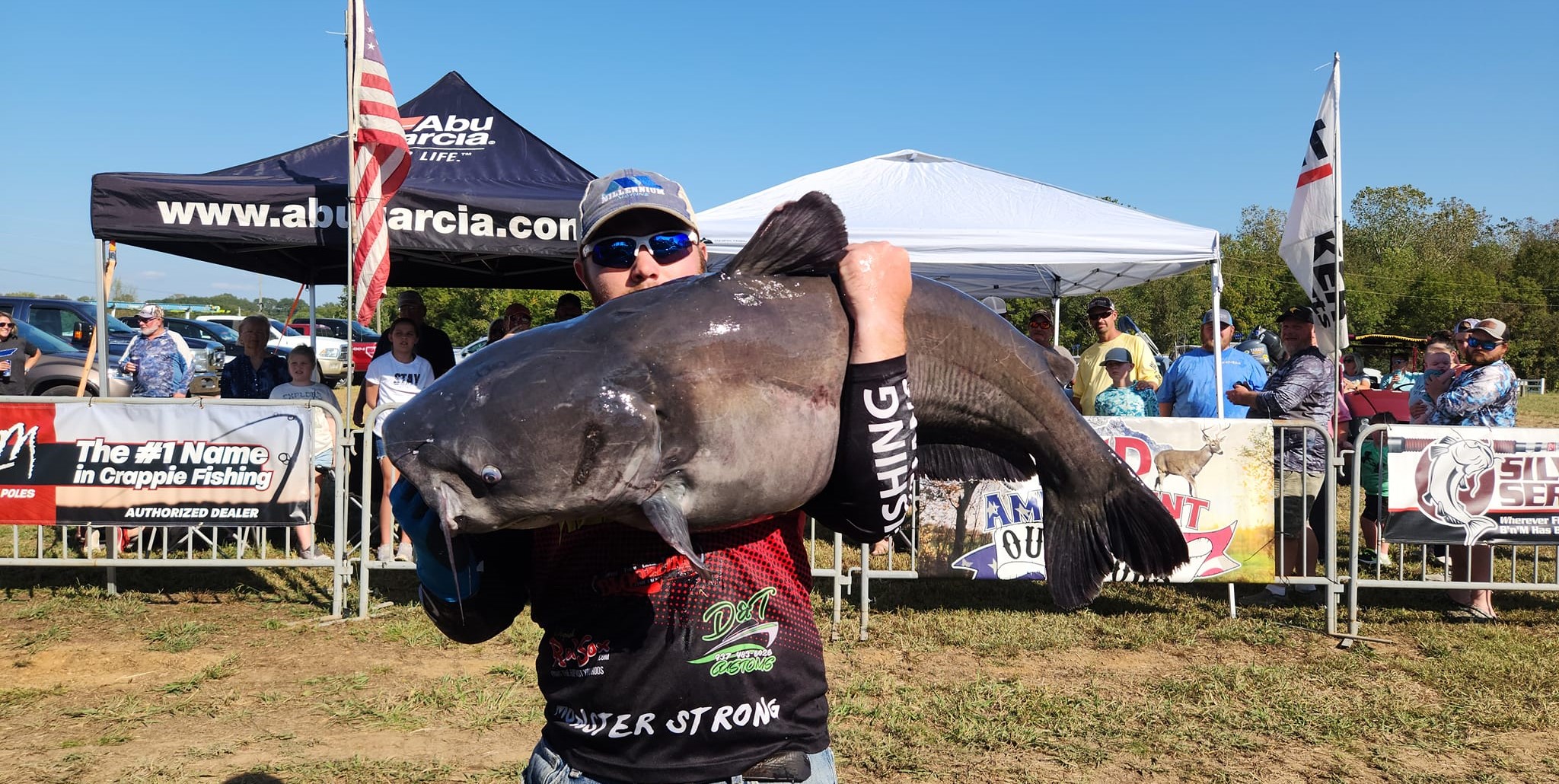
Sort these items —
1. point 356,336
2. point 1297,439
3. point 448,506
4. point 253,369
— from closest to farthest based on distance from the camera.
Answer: point 448,506, point 1297,439, point 253,369, point 356,336

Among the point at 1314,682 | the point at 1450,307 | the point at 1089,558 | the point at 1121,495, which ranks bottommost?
the point at 1314,682

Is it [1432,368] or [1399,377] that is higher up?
[1399,377]

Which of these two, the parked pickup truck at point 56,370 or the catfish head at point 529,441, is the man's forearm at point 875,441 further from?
the parked pickup truck at point 56,370

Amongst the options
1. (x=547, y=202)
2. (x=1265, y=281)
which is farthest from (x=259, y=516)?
(x=1265, y=281)

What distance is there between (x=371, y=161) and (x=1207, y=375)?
22.7 feet

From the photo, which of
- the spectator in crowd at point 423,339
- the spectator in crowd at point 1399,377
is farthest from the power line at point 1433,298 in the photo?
the spectator in crowd at point 423,339

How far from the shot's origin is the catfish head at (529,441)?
4.01 feet

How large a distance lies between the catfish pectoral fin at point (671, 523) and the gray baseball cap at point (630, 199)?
1.86 feet

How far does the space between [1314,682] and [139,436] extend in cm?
784

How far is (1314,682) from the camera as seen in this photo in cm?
603

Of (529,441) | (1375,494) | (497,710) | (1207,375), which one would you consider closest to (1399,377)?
(1207,375)

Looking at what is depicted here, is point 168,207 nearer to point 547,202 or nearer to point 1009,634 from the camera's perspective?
point 547,202

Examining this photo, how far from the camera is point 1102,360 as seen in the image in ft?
27.3

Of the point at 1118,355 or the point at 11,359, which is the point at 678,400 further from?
the point at 11,359
